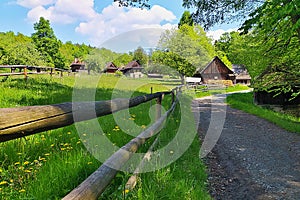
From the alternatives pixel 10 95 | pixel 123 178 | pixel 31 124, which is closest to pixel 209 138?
pixel 123 178

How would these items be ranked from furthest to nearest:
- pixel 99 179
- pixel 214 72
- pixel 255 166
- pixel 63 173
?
pixel 214 72 < pixel 255 166 < pixel 63 173 < pixel 99 179

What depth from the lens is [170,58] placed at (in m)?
46.8

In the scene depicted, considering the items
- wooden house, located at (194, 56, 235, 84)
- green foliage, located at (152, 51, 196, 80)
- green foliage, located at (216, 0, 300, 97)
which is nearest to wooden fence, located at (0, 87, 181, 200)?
green foliage, located at (216, 0, 300, 97)

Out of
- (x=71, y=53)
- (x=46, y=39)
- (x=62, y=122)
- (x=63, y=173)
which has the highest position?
(x=71, y=53)

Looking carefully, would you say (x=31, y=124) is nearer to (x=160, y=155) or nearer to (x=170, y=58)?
(x=160, y=155)

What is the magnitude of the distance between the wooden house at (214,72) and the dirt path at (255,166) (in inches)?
1742

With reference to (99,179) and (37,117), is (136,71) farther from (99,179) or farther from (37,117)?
(37,117)

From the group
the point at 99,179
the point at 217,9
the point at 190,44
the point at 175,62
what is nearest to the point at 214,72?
the point at 190,44

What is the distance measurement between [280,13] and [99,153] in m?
5.39

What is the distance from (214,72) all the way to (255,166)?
49.2 meters

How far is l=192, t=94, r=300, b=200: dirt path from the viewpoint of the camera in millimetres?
4332

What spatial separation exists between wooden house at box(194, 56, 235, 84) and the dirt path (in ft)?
145

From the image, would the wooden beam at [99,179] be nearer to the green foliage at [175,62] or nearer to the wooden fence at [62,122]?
the wooden fence at [62,122]

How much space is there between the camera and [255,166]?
5602 mm
